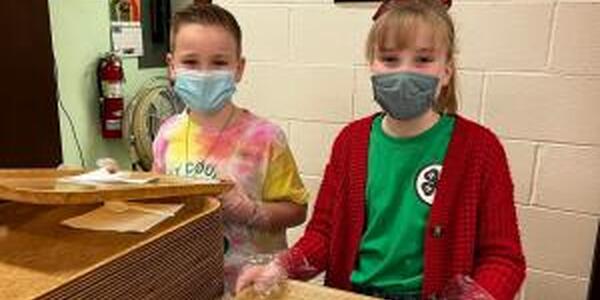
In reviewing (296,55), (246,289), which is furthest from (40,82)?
(246,289)

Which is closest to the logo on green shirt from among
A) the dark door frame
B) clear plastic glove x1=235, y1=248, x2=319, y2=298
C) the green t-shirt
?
the green t-shirt

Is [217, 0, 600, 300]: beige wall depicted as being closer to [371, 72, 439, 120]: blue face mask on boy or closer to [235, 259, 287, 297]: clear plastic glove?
[371, 72, 439, 120]: blue face mask on boy

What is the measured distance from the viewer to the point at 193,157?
1204mm

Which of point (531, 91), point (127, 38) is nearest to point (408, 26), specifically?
point (531, 91)

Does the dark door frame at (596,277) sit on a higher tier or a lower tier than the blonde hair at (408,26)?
lower

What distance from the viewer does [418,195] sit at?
3.33ft

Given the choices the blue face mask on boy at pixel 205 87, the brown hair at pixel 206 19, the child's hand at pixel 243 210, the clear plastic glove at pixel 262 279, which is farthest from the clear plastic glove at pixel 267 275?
the brown hair at pixel 206 19

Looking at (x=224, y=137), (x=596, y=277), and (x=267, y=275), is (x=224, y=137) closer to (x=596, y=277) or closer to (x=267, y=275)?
(x=267, y=275)

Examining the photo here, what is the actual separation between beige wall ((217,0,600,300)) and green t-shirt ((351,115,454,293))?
637 mm

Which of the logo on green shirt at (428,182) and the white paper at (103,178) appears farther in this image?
the logo on green shirt at (428,182)

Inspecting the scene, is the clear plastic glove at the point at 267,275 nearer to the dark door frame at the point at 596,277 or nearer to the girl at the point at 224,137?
the girl at the point at 224,137

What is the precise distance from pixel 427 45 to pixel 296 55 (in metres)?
0.91

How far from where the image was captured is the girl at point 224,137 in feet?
3.84

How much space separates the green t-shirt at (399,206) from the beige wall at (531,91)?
2.09ft
